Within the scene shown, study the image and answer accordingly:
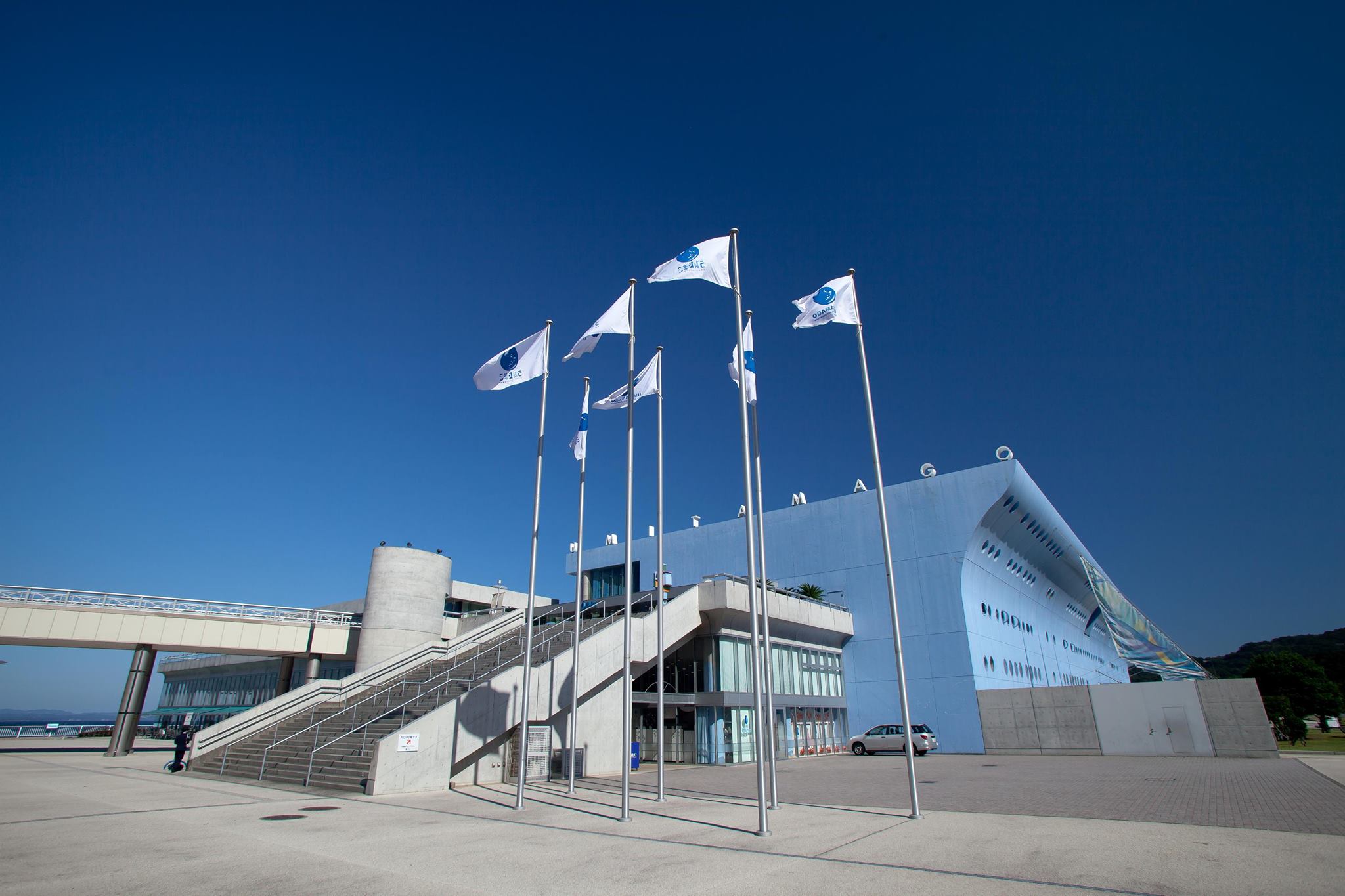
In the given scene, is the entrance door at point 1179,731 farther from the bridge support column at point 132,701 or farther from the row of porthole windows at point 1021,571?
the bridge support column at point 132,701

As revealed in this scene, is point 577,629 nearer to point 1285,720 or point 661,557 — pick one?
point 661,557

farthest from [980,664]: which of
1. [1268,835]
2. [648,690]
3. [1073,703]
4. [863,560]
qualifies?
[1268,835]

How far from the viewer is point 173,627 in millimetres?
30203

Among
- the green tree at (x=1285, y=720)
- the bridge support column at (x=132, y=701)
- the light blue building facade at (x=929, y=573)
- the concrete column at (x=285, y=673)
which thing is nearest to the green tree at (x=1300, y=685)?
the green tree at (x=1285, y=720)

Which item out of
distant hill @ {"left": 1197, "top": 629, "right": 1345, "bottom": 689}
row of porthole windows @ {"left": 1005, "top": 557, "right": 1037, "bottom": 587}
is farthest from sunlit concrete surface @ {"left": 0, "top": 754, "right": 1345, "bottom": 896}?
distant hill @ {"left": 1197, "top": 629, "right": 1345, "bottom": 689}

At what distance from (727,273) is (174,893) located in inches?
513

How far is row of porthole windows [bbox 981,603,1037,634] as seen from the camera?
4050 cm

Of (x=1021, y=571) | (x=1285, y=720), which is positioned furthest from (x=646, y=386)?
(x=1285, y=720)

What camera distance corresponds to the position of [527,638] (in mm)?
16062

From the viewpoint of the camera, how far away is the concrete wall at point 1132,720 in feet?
98.4

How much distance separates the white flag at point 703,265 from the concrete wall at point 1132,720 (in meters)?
28.8

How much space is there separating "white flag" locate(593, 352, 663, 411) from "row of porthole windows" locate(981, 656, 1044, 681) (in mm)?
29019

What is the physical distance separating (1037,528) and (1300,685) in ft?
161

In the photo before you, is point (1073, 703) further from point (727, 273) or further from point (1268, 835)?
point (727, 273)
